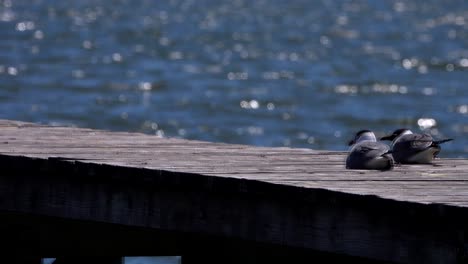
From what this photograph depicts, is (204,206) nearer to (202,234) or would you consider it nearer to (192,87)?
(202,234)

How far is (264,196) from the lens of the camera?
251 inches

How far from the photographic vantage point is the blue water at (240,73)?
2239 centimetres

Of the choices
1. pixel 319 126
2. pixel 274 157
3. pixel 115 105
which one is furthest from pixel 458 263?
pixel 115 105

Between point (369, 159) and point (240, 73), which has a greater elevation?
point (240, 73)

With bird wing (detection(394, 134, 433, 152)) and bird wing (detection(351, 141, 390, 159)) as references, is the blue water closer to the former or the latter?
bird wing (detection(394, 134, 433, 152))

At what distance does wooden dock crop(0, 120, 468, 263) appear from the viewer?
5.91m

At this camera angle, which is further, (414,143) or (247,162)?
(414,143)

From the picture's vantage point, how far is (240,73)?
30922mm

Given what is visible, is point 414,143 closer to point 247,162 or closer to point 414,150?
point 414,150

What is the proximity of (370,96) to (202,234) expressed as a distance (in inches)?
785

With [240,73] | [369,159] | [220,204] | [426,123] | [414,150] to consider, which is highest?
[240,73]

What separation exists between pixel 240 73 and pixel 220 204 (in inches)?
962

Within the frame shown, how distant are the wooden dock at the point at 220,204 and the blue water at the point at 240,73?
10.6 m

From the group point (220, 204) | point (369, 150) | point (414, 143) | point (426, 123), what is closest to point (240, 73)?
point (426, 123)
